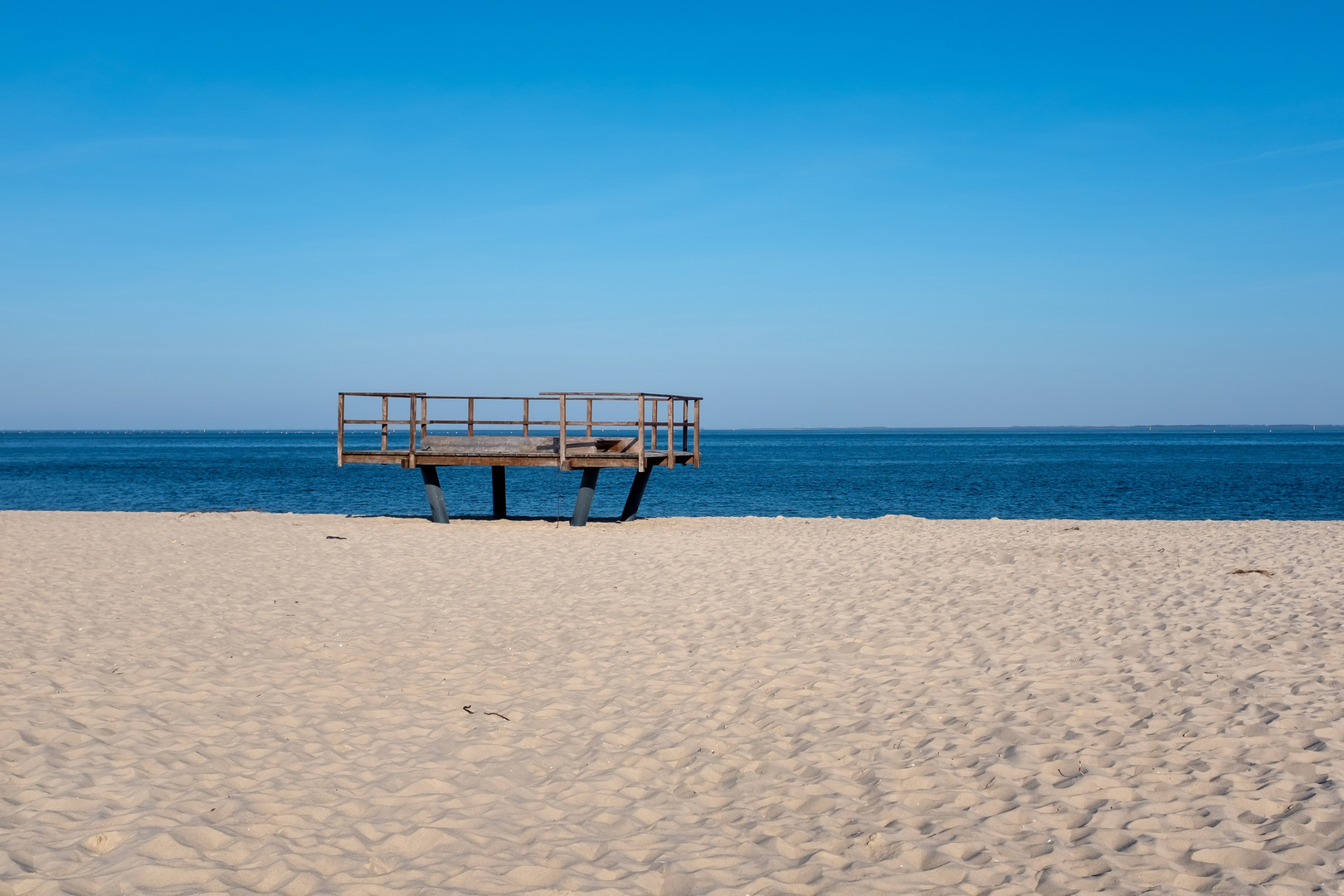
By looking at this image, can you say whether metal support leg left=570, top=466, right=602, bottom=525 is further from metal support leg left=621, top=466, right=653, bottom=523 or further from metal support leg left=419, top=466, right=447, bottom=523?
metal support leg left=419, top=466, right=447, bottom=523

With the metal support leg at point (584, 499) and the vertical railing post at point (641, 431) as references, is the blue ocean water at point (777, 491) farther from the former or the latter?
the vertical railing post at point (641, 431)

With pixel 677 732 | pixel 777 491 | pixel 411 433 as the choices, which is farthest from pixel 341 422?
pixel 777 491

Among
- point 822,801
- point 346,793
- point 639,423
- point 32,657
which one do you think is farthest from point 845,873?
point 639,423

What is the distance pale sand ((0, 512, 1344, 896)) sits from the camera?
4.19m

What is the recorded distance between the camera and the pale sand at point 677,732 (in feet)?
13.7

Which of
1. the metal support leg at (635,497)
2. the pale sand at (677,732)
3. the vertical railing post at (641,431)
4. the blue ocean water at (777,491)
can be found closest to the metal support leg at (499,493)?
the blue ocean water at (777,491)

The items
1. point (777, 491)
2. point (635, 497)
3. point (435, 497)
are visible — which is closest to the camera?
point (435, 497)

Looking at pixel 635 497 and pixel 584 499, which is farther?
pixel 635 497

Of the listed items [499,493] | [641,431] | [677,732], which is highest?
[641,431]

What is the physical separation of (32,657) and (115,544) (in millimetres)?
8179

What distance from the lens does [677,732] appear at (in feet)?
20.1

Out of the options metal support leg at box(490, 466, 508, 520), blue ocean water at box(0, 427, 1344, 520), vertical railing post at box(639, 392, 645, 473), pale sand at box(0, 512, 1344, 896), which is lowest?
blue ocean water at box(0, 427, 1344, 520)

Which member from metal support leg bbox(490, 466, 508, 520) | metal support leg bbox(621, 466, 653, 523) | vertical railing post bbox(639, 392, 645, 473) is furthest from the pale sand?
metal support leg bbox(490, 466, 508, 520)

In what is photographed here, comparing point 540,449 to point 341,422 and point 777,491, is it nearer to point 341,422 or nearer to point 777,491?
point 341,422
